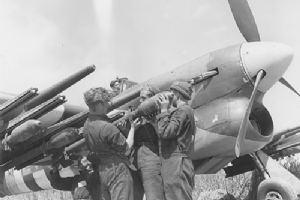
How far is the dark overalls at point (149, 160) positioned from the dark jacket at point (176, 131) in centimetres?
22

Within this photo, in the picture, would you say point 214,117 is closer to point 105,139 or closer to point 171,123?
point 171,123

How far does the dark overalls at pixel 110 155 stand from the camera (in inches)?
183

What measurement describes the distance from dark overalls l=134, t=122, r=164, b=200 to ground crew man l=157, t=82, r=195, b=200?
13cm

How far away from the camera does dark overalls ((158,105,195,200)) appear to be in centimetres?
444

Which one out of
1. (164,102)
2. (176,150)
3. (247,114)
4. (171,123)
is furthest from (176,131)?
(247,114)

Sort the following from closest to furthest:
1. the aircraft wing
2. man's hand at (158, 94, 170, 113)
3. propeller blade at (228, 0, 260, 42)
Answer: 1. man's hand at (158, 94, 170, 113)
2. propeller blade at (228, 0, 260, 42)
3. the aircraft wing

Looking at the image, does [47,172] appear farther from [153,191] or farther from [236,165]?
[153,191]

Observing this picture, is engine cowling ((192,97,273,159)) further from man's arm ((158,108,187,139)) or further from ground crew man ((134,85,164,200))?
man's arm ((158,108,187,139))

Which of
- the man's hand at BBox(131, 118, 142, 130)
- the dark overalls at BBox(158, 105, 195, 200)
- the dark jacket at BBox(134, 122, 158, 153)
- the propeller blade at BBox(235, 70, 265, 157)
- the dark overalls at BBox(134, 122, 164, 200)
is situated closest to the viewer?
the dark overalls at BBox(158, 105, 195, 200)

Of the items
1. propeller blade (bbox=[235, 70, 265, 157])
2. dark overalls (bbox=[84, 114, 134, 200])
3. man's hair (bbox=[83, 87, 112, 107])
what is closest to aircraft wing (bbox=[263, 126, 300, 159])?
propeller blade (bbox=[235, 70, 265, 157])

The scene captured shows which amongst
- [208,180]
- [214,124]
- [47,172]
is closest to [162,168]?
[214,124]

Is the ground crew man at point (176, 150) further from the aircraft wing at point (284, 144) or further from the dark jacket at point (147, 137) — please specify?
the aircraft wing at point (284, 144)

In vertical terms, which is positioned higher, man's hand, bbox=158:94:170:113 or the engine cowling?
man's hand, bbox=158:94:170:113

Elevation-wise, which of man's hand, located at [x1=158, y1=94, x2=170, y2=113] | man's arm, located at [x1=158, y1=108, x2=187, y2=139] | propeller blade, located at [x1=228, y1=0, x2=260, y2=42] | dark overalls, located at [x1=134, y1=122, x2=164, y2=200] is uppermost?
propeller blade, located at [x1=228, y1=0, x2=260, y2=42]
